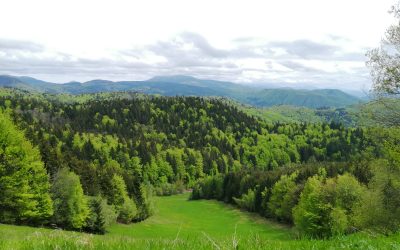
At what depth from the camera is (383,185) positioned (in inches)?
1396

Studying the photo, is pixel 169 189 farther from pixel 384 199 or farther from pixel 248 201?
pixel 384 199

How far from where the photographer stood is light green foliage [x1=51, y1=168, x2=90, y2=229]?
6250cm

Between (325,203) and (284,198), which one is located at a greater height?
(325,203)

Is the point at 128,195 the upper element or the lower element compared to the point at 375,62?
lower

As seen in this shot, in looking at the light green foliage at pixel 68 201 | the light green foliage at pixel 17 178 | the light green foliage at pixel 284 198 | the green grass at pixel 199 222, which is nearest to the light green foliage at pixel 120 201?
the green grass at pixel 199 222

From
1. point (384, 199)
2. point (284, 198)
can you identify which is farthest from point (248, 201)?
point (384, 199)

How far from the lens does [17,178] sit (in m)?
50.5

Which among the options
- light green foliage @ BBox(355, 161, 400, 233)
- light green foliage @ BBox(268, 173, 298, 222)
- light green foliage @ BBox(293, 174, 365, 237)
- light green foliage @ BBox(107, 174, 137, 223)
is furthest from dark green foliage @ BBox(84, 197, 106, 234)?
light green foliage @ BBox(268, 173, 298, 222)

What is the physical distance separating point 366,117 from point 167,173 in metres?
166

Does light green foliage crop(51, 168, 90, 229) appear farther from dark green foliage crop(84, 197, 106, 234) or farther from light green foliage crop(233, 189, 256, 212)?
light green foliage crop(233, 189, 256, 212)

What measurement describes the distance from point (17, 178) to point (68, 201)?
13.5 meters

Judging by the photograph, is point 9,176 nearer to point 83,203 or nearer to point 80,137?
point 83,203

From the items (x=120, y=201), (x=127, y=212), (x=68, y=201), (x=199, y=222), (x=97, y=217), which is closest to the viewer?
(x=68, y=201)

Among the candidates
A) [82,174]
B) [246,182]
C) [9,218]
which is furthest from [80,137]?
[9,218]
